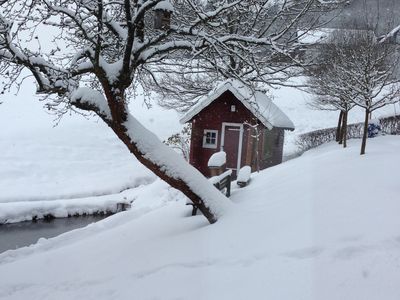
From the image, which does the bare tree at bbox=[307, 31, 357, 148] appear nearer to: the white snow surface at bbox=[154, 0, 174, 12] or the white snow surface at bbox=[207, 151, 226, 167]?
the white snow surface at bbox=[207, 151, 226, 167]

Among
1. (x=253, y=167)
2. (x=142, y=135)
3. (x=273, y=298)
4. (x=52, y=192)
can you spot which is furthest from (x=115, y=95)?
(x=52, y=192)

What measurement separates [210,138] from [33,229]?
7.69 metres

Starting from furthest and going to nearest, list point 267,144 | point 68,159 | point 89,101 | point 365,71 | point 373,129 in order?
point 68,159
point 267,144
point 373,129
point 365,71
point 89,101

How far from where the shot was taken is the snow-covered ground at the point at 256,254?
4293 millimetres

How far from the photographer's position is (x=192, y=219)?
7.79 metres

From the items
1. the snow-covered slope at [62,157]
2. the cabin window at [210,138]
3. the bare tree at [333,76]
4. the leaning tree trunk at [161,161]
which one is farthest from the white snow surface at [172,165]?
the snow-covered slope at [62,157]

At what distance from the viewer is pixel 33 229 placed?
1466 centimetres

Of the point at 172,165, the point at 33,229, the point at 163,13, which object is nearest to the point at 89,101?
the point at 172,165

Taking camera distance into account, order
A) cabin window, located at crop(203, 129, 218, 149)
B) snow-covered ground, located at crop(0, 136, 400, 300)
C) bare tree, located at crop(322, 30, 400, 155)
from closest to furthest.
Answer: snow-covered ground, located at crop(0, 136, 400, 300) → bare tree, located at crop(322, 30, 400, 155) → cabin window, located at crop(203, 129, 218, 149)

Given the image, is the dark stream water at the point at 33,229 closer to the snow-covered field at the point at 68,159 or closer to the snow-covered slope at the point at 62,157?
the snow-covered field at the point at 68,159

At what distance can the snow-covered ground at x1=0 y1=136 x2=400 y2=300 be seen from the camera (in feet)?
14.1

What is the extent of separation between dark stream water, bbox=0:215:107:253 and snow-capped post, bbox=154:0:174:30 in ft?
29.7

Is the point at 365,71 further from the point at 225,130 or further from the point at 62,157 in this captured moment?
the point at 62,157

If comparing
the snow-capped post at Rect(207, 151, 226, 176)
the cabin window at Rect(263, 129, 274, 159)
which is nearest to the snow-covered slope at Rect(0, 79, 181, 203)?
the cabin window at Rect(263, 129, 274, 159)
